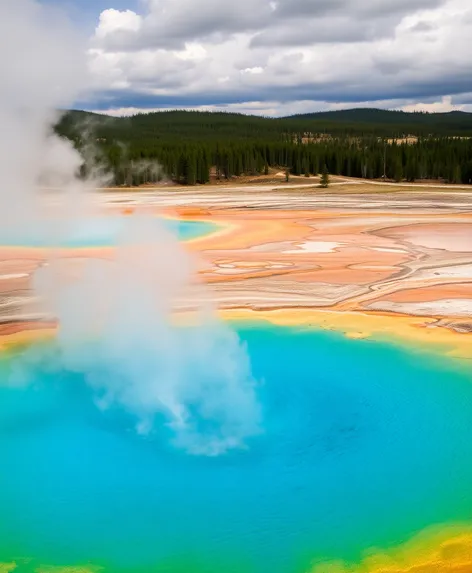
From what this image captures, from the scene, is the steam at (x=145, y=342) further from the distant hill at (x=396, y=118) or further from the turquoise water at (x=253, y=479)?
the distant hill at (x=396, y=118)

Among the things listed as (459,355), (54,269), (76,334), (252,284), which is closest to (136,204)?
(54,269)

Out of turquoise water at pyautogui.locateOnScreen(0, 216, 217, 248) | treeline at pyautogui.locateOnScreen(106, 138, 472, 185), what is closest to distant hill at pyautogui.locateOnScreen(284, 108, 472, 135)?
treeline at pyautogui.locateOnScreen(106, 138, 472, 185)

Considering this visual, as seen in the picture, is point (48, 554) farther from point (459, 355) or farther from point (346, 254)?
point (346, 254)

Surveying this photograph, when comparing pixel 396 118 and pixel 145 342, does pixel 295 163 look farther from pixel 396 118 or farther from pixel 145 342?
pixel 396 118

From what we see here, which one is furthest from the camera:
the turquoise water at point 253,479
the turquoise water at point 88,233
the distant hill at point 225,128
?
the distant hill at point 225,128

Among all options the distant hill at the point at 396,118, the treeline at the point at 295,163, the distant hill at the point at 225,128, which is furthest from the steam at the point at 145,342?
the distant hill at the point at 396,118

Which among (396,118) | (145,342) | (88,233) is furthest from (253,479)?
(396,118)
